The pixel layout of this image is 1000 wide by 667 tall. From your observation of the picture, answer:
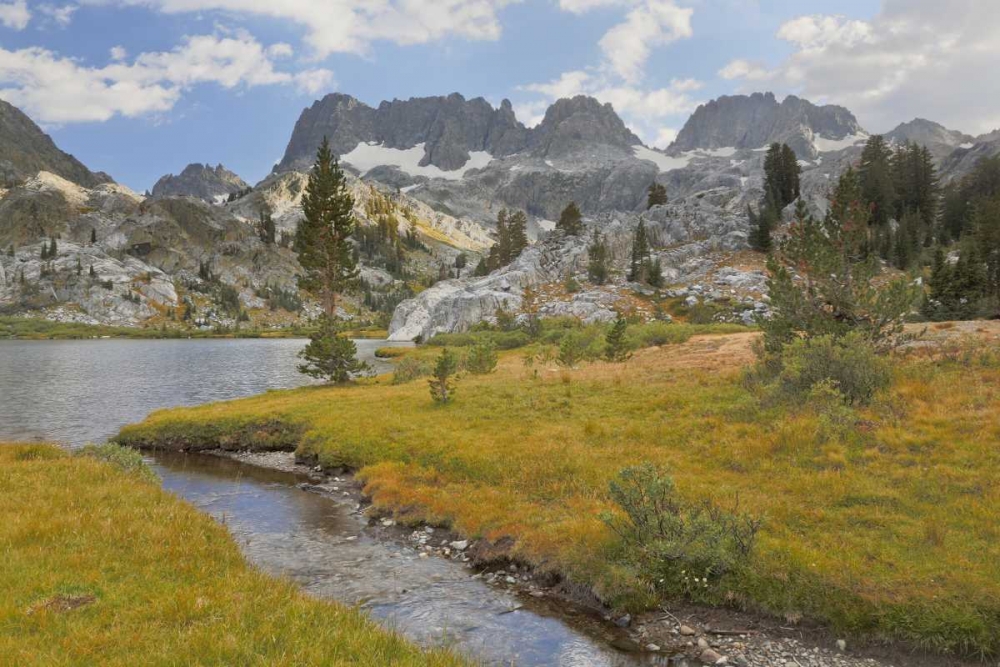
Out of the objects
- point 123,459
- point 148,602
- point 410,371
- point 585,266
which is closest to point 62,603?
point 148,602

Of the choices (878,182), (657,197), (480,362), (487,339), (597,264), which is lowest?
(480,362)

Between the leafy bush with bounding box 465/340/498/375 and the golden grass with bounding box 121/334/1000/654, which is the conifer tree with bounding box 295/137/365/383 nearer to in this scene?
the leafy bush with bounding box 465/340/498/375

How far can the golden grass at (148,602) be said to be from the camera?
6734mm

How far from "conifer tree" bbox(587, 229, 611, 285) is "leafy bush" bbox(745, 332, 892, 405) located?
3432 inches

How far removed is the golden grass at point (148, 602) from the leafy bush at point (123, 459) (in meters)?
5.76

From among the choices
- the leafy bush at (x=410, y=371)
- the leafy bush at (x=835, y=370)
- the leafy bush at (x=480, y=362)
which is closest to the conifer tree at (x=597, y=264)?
the leafy bush at (x=410, y=371)

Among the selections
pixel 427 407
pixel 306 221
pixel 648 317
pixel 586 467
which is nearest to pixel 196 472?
pixel 427 407

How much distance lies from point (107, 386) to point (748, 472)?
205 feet

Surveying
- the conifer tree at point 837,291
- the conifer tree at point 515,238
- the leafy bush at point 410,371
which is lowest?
the leafy bush at point 410,371

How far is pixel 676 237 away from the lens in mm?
128625

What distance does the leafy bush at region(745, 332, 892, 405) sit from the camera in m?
21.0

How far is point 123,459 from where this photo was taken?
68.2 feet

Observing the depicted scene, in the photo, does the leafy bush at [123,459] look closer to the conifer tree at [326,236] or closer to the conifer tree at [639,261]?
the conifer tree at [326,236]

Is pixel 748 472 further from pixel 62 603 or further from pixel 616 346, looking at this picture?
pixel 616 346
